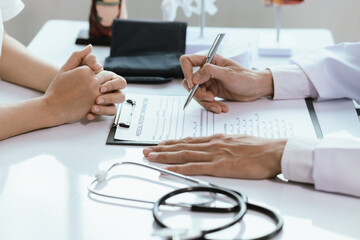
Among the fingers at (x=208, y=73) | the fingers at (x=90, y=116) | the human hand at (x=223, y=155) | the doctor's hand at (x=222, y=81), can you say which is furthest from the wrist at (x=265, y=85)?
the fingers at (x=90, y=116)

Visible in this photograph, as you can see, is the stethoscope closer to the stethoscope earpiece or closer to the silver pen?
the stethoscope earpiece

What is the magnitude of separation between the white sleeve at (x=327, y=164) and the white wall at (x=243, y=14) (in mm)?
2011

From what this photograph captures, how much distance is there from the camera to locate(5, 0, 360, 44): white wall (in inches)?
111

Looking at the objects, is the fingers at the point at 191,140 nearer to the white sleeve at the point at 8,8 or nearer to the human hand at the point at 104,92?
the human hand at the point at 104,92

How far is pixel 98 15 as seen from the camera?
1.72 metres

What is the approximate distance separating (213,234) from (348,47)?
0.78 metres

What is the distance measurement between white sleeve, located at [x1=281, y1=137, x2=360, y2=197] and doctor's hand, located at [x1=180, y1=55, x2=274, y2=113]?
33 cm

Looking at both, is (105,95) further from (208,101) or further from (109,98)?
(208,101)

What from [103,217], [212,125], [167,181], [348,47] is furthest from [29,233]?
[348,47]

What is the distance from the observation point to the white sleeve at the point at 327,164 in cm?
91

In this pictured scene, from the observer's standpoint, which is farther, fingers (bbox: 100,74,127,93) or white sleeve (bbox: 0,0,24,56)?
white sleeve (bbox: 0,0,24,56)

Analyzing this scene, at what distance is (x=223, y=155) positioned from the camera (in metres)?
1.00

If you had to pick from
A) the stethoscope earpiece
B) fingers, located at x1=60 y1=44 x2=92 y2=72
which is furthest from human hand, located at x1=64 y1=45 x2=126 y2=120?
the stethoscope earpiece

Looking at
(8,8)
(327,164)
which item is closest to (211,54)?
(327,164)
